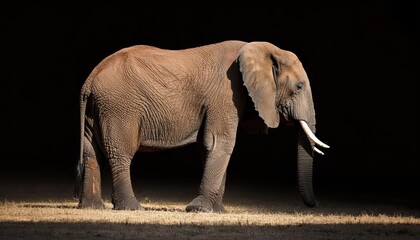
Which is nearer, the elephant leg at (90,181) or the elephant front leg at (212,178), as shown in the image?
the elephant front leg at (212,178)

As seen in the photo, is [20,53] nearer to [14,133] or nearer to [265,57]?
[14,133]

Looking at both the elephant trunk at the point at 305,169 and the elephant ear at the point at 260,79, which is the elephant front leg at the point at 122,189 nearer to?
the elephant ear at the point at 260,79

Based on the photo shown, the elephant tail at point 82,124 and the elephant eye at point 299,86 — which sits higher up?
the elephant eye at point 299,86

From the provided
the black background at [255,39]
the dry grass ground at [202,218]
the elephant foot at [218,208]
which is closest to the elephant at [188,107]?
the elephant foot at [218,208]

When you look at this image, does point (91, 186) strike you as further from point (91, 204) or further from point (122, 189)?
point (122, 189)

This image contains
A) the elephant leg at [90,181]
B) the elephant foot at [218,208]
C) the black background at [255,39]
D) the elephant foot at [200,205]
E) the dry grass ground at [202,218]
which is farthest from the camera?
the black background at [255,39]

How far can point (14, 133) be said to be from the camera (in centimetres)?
2208

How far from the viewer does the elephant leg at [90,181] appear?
14844 millimetres

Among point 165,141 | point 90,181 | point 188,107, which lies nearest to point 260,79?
point 188,107

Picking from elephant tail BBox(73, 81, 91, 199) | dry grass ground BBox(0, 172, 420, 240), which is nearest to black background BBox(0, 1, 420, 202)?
dry grass ground BBox(0, 172, 420, 240)

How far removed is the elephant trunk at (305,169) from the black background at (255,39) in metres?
7.04

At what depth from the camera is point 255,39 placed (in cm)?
2256

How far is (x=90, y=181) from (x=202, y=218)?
174cm

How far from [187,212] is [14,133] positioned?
814 cm
